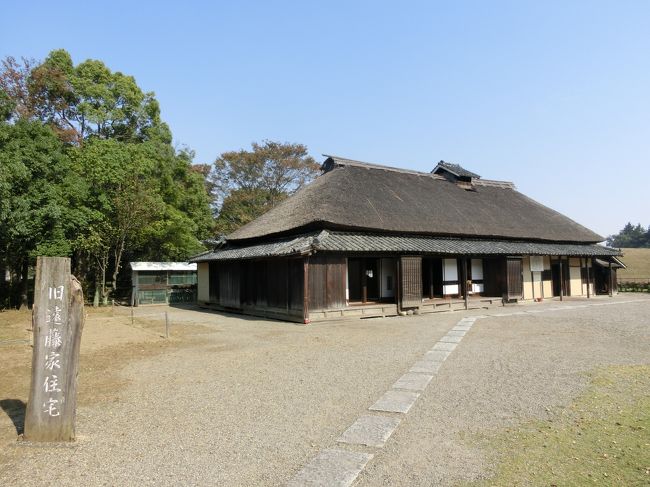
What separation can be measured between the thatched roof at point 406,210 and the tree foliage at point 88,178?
5.70 metres

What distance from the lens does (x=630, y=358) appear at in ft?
25.0

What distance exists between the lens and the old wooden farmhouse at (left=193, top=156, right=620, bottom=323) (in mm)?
14039

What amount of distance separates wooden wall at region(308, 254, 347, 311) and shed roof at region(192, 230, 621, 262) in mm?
472

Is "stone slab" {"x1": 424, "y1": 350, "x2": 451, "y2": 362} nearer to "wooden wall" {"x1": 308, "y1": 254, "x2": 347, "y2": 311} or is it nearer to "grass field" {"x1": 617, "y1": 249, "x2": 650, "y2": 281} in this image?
"wooden wall" {"x1": 308, "y1": 254, "x2": 347, "y2": 311}

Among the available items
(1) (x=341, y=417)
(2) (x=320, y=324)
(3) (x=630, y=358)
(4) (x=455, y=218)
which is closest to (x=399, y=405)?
(1) (x=341, y=417)

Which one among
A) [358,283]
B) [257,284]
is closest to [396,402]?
[257,284]

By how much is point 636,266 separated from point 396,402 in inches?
1564

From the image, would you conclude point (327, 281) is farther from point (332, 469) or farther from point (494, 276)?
point (332, 469)

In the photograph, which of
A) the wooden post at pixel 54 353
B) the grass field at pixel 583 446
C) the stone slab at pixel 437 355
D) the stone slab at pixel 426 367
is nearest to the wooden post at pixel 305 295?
the stone slab at pixel 437 355

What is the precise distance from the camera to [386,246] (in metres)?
14.9

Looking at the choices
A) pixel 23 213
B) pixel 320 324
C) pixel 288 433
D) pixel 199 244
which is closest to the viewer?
pixel 288 433

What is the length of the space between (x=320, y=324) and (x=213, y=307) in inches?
327

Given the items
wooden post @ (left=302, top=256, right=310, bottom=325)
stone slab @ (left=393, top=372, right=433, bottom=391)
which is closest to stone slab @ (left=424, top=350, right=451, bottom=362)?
stone slab @ (left=393, top=372, right=433, bottom=391)

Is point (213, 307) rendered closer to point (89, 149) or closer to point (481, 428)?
point (89, 149)
